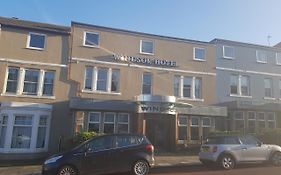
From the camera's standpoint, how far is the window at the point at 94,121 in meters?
21.6

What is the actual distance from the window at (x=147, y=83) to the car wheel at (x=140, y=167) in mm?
11270

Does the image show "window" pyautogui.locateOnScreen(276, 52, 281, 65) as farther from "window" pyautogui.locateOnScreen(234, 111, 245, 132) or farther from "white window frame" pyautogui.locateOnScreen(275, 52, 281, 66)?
"window" pyautogui.locateOnScreen(234, 111, 245, 132)

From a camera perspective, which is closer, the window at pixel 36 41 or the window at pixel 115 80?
the window at pixel 36 41

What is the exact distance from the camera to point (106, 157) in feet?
41.2

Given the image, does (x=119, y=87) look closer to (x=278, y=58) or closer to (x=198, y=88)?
(x=198, y=88)

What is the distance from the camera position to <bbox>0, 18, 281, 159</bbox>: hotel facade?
2077 cm

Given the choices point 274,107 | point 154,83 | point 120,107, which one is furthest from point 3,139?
point 274,107

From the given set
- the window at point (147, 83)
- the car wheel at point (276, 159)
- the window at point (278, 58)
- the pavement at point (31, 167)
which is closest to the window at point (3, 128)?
the pavement at point (31, 167)

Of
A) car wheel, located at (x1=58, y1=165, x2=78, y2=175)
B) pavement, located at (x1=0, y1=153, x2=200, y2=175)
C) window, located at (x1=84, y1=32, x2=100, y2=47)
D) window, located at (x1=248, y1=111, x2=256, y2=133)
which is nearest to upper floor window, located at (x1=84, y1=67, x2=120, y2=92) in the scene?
window, located at (x1=84, y1=32, x2=100, y2=47)

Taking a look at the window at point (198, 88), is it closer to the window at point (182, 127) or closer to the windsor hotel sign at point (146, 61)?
the windsor hotel sign at point (146, 61)

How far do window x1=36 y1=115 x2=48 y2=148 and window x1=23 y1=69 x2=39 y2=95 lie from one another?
1.97 meters

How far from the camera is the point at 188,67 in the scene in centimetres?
2536

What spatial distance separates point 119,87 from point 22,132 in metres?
7.57

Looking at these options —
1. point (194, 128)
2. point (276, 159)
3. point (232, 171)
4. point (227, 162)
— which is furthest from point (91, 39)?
point (276, 159)
